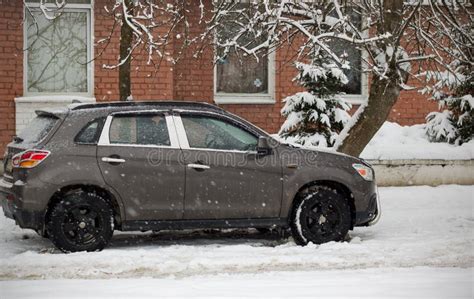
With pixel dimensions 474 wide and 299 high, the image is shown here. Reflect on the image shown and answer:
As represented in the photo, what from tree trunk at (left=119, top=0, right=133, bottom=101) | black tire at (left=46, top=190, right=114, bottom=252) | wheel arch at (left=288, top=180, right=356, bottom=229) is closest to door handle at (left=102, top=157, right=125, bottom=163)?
black tire at (left=46, top=190, right=114, bottom=252)

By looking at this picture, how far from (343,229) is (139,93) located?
7040 mm

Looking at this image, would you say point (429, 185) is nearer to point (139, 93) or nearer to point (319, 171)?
point (139, 93)

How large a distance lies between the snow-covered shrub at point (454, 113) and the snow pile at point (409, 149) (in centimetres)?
20

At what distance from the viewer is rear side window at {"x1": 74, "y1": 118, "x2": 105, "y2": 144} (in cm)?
1010

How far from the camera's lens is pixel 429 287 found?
303 inches

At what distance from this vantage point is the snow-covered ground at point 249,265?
7.65 m

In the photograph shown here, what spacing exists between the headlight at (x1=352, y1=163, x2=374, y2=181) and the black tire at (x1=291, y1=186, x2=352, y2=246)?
372 mm

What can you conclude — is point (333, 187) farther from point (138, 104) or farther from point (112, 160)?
point (112, 160)

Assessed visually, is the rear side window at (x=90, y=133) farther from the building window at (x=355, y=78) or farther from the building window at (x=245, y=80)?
the building window at (x=355, y=78)

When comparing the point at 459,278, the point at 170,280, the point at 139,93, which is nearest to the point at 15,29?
the point at 139,93

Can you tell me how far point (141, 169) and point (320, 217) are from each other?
215 cm

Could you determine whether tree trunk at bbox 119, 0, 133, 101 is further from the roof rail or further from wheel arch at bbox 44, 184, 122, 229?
wheel arch at bbox 44, 184, 122, 229

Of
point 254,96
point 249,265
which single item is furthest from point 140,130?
point 254,96

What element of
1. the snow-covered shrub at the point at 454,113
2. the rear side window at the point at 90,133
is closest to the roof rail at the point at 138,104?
the rear side window at the point at 90,133
